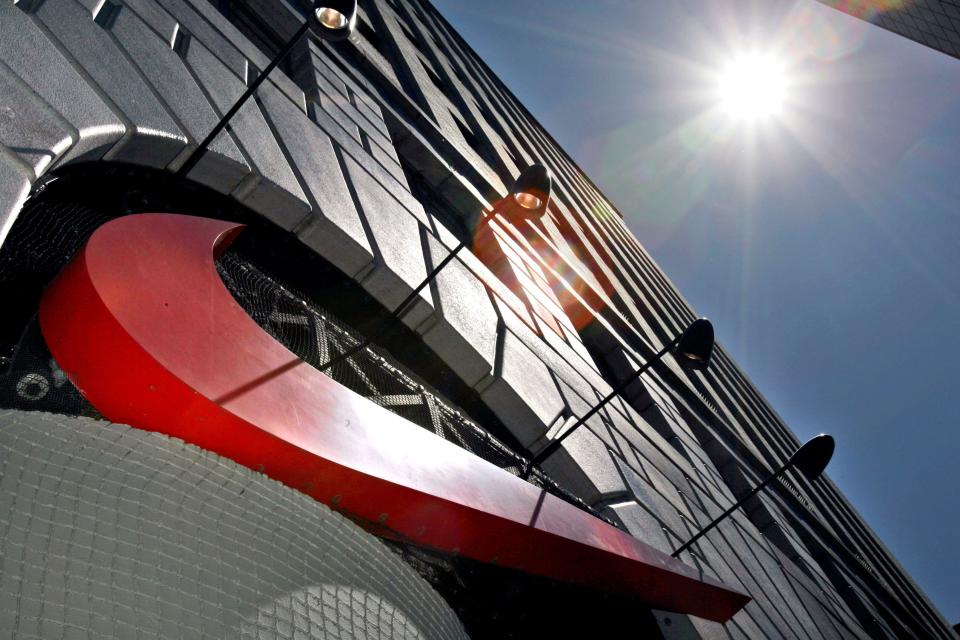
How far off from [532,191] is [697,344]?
246 centimetres

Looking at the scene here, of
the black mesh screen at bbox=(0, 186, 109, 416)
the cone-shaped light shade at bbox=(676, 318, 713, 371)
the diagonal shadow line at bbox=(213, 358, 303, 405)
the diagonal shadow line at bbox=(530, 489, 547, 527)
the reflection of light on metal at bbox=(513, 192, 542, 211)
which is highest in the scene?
the cone-shaped light shade at bbox=(676, 318, 713, 371)

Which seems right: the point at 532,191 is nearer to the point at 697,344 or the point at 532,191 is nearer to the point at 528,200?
the point at 528,200

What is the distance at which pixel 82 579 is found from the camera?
1794mm

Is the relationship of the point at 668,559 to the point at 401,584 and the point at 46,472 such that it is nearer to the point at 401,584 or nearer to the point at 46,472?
the point at 401,584

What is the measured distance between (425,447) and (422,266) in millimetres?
2444

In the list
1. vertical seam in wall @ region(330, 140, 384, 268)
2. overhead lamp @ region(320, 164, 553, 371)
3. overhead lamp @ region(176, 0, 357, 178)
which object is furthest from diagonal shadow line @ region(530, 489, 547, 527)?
overhead lamp @ region(176, 0, 357, 178)

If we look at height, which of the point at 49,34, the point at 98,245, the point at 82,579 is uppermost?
the point at 49,34

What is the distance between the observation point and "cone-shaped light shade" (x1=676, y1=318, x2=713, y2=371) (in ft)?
22.2

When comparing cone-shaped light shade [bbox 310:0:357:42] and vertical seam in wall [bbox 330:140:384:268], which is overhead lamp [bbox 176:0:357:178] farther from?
vertical seam in wall [bbox 330:140:384:268]

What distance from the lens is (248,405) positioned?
2.68 metres

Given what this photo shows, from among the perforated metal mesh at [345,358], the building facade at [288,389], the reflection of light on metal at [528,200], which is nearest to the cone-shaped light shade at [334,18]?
the building facade at [288,389]

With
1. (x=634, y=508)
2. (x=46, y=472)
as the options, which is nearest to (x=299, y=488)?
(x=46, y=472)

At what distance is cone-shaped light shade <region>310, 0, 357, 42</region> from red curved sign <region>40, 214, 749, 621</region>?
1345 millimetres

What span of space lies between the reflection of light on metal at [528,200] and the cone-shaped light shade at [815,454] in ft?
14.1
